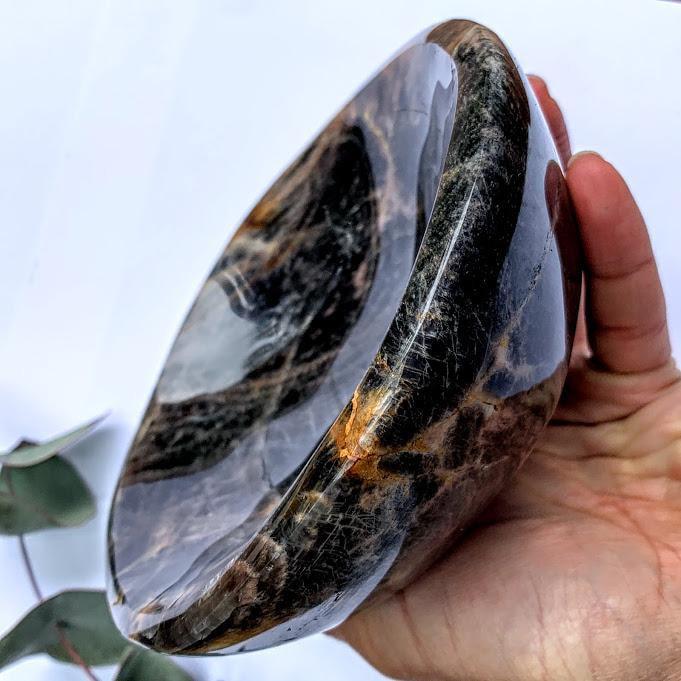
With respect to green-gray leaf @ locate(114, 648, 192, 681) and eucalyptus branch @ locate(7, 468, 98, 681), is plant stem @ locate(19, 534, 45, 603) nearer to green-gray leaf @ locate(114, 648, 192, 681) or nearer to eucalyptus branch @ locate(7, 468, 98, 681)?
eucalyptus branch @ locate(7, 468, 98, 681)

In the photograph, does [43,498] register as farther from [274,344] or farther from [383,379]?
[383,379]

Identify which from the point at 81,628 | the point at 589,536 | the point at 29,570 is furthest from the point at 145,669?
the point at 589,536

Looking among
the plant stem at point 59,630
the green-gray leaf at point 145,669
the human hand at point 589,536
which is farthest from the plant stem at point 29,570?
the human hand at point 589,536

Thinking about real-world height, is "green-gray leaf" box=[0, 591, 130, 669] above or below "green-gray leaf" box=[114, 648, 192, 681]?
above

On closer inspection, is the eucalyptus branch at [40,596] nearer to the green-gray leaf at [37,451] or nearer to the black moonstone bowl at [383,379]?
the green-gray leaf at [37,451]

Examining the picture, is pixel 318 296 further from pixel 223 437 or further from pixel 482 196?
pixel 482 196

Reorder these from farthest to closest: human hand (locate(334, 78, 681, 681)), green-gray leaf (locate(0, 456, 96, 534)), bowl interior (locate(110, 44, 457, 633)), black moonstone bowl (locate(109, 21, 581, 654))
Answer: green-gray leaf (locate(0, 456, 96, 534))
bowl interior (locate(110, 44, 457, 633))
human hand (locate(334, 78, 681, 681))
black moonstone bowl (locate(109, 21, 581, 654))

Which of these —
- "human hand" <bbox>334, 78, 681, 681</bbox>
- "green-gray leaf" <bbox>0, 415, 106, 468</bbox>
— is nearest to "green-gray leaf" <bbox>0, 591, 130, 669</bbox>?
"green-gray leaf" <bbox>0, 415, 106, 468</bbox>

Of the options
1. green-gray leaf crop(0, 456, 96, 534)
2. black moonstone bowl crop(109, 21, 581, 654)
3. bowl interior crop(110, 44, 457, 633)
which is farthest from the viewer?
green-gray leaf crop(0, 456, 96, 534)
